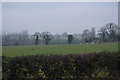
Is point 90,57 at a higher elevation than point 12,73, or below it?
higher

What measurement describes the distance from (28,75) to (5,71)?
82 cm

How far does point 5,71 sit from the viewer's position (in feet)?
24.9

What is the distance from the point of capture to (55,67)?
298 inches

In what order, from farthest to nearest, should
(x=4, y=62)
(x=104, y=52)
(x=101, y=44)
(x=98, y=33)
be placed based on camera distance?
(x=98, y=33)
(x=101, y=44)
(x=104, y=52)
(x=4, y=62)

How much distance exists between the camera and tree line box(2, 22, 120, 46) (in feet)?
30.9

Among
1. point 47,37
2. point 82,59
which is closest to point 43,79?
point 82,59

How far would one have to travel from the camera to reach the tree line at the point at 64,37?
30.9 ft

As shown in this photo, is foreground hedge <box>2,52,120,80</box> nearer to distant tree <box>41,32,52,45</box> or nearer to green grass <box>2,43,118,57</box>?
green grass <box>2,43,118,57</box>

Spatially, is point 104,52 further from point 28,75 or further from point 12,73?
point 12,73

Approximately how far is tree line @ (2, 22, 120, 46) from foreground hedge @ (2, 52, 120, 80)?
76.1 inches

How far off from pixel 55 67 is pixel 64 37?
3.74m

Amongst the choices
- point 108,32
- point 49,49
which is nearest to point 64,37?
point 49,49

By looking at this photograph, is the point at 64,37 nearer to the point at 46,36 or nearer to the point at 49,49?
the point at 46,36

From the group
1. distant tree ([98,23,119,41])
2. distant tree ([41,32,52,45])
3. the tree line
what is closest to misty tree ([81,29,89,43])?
the tree line
